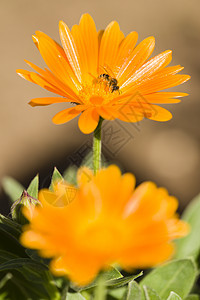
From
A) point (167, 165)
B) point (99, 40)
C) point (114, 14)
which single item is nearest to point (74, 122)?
point (167, 165)

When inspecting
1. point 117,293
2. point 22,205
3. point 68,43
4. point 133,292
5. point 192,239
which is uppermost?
point 68,43

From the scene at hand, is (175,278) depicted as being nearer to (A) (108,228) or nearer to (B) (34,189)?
(B) (34,189)

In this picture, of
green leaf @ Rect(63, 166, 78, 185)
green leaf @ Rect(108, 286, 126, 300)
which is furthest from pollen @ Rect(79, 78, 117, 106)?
green leaf @ Rect(108, 286, 126, 300)

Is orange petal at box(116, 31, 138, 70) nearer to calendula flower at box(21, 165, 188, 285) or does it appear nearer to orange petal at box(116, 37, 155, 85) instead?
orange petal at box(116, 37, 155, 85)

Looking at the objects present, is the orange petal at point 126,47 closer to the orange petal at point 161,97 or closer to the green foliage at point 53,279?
the orange petal at point 161,97

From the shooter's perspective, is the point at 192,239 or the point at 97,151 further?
the point at 192,239

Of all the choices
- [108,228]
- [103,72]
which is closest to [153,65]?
[103,72]

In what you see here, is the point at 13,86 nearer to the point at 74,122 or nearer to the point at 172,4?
the point at 74,122
